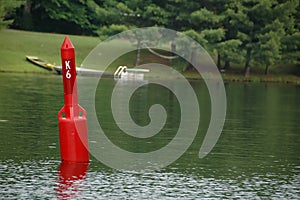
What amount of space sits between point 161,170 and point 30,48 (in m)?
51.1

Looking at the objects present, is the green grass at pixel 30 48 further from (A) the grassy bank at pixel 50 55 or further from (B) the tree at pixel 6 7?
(B) the tree at pixel 6 7

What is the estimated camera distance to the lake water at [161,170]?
18.0 meters

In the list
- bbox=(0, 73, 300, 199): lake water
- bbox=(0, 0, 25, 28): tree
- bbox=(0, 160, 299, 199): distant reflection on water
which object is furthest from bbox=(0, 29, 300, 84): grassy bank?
bbox=(0, 160, 299, 199): distant reflection on water

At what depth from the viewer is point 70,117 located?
20.6 meters

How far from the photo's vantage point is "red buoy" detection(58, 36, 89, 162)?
803 inches

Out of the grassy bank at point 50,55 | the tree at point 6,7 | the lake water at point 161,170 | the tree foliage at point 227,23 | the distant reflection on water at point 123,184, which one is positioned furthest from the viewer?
the tree at point 6,7

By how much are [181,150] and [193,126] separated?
6831mm

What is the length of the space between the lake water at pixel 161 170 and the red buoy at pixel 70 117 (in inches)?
20.7

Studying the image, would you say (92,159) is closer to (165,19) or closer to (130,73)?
(130,73)

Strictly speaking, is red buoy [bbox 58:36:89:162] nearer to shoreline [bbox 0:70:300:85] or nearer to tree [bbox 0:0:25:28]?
shoreline [bbox 0:70:300:85]

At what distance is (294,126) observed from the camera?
109ft

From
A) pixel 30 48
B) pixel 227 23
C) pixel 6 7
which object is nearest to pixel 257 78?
pixel 227 23

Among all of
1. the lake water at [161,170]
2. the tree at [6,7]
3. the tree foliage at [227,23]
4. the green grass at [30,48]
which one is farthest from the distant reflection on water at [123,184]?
the tree at [6,7]

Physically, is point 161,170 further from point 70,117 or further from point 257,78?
point 257,78
